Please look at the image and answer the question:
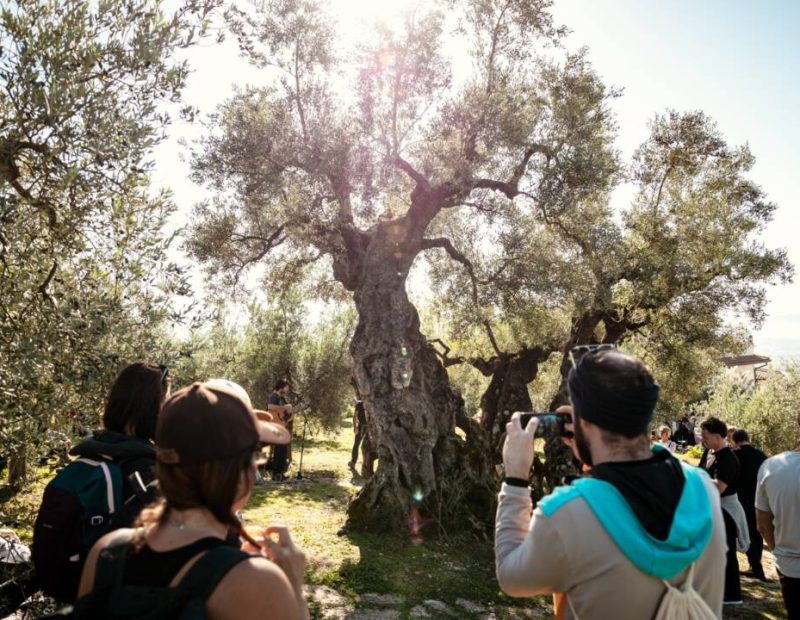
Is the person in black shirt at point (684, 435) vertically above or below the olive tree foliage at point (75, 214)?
below

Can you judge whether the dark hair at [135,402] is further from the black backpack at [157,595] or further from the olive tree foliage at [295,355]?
the olive tree foliage at [295,355]

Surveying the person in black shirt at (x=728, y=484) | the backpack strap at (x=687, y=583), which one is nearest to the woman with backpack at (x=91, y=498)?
the backpack strap at (x=687, y=583)

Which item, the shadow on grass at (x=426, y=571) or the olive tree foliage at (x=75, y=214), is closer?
the olive tree foliage at (x=75, y=214)

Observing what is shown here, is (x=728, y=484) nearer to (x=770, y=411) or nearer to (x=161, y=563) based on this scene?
(x=161, y=563)

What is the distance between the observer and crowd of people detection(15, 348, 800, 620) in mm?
1630

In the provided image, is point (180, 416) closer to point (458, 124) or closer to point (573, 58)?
point (458, 124)

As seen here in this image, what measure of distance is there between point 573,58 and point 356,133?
188 inches

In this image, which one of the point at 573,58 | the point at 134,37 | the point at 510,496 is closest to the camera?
the point at 510,496

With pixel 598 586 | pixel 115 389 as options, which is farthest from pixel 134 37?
pixel 598 586

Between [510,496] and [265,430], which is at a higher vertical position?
[265,430]

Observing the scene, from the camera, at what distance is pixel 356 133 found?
10.7 metres

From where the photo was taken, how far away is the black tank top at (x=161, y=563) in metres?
1.64

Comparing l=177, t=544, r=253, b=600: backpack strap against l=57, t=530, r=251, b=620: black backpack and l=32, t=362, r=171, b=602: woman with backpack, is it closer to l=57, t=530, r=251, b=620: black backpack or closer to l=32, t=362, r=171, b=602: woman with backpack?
l=57, t=530, r=251, b=620: black backpack

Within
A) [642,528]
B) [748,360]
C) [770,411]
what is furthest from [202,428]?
[748,360]
